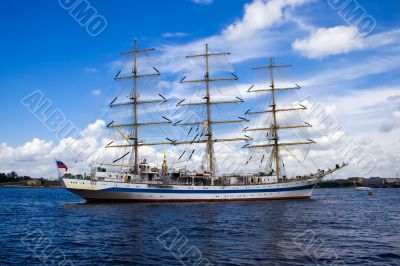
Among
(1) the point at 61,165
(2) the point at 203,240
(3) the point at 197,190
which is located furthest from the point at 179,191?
(2) the point at 203,240

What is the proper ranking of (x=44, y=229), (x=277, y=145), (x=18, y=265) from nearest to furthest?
(x=18, y=265), (x=44, y=229), (x=277, y=145)

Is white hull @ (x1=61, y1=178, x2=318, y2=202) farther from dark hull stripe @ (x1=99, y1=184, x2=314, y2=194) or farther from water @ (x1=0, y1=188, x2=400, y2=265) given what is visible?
water @ (x1=0, y1=188, x2=400, y2=265)

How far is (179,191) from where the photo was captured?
6719 centimetres

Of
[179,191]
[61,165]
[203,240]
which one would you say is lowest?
[203,240]

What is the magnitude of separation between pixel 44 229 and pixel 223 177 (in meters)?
43.2

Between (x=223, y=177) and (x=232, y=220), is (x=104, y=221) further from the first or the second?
(x=223, y=177)

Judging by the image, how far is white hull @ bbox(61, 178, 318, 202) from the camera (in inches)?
2436

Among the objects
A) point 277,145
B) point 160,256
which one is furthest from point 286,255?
point 277,145

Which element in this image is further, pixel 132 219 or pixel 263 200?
pixel 263 200

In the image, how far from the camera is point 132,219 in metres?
41.6

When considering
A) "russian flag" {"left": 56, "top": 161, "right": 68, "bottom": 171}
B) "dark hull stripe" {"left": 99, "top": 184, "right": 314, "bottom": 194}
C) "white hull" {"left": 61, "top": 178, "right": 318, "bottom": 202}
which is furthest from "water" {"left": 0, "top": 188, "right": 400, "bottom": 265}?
"dark hull stripe" {"left": 99, "top": 184, "right": 314, "bottom": 194}

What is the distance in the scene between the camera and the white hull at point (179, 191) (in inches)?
2436

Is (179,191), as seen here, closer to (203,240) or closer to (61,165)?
(61,165)

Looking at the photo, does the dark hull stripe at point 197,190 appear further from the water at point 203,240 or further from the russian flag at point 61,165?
the water at point 203,240
